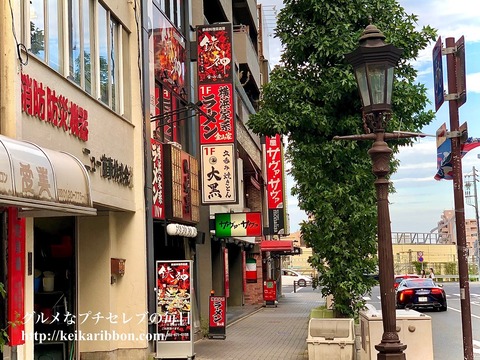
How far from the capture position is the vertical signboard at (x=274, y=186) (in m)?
40.2

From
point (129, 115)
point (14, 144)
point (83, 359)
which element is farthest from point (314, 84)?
point (14, 144)

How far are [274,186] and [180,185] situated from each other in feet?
76.1

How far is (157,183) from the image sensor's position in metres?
16.9

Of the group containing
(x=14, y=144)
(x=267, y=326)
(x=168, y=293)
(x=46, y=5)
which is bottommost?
(x=267, y=326)

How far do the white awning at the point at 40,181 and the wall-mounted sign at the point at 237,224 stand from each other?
43.8 feet

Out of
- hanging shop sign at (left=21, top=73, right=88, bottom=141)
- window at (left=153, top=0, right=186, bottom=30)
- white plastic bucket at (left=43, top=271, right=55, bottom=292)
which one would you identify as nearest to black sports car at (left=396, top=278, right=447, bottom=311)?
window at (left=153, top=0, right=186, bottom=30)

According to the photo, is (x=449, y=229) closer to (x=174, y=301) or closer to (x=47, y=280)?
(x=174, y=301)

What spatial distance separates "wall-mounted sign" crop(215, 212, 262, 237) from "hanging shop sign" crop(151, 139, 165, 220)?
6.45 meters

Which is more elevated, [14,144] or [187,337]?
[14,144]

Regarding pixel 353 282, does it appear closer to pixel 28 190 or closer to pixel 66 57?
pixel 66 57

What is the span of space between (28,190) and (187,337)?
776 centimetres

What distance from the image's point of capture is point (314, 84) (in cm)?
1553

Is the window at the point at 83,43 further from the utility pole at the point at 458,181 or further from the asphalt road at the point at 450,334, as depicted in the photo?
the asphalt road at the point at 450,334

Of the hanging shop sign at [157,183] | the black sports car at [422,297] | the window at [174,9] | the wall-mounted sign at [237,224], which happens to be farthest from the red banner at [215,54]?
the black sports car at [422,297]
